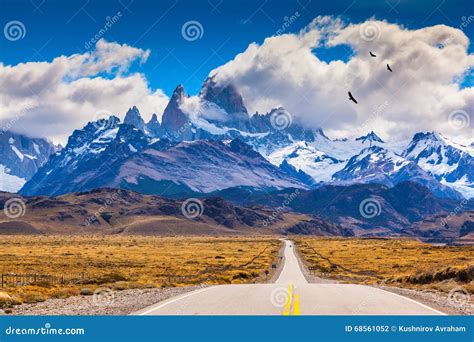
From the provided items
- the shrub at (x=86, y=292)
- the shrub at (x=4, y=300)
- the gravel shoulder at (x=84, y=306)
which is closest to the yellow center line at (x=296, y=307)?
the gravel shoulder at (x=84, y=306)

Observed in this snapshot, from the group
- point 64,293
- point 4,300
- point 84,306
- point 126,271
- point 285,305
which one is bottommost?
point 285,305

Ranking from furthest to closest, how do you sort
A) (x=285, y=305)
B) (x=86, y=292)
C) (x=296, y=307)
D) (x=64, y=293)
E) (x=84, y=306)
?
1. (x=86, y=292)
2. (x=64, y=293)
3. (x=84, y=306)
4. (x=285, y=305)
5. (x=296, y=307)

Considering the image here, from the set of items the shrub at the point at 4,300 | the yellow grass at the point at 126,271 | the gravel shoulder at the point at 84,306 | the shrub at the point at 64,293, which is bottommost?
the gravel shoulder at the point at 84,306

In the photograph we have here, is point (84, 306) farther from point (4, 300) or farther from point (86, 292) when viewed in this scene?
point (86, 292)

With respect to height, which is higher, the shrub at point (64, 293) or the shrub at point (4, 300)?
the shrub at point (64, 293)

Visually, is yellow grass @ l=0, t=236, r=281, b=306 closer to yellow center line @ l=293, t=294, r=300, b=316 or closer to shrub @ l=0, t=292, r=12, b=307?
shrub @ l=0, t=292, r=12, b=307

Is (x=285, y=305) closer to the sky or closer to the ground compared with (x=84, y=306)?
closer to the ground

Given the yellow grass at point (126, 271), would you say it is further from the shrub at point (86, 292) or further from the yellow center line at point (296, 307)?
the yellow center line at point (296, 307)

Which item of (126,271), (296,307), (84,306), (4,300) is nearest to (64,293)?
(4,300)
